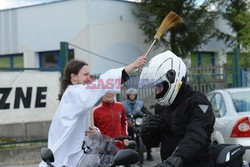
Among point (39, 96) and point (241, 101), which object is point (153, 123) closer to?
point (241, 101)

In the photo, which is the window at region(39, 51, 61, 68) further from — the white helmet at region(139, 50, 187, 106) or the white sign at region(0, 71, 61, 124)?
the white helmet at region(139, 50, 187, 106)

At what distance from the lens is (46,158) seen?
3.64 metres

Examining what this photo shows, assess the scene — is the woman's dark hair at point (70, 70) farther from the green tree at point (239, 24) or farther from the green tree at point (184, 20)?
the green tree at point (184, 20)

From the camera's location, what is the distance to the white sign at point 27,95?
10.6m

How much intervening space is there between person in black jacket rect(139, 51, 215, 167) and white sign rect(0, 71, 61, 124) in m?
7.44

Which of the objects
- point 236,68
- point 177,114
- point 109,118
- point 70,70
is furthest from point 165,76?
point 236,68

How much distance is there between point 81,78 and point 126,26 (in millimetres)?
18603

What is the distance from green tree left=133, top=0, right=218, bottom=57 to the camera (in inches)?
845

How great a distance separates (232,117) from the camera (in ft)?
27.3

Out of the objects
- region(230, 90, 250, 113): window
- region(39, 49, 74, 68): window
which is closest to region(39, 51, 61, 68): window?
region(39, 49, 74, 68): window

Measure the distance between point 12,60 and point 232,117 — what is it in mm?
17511

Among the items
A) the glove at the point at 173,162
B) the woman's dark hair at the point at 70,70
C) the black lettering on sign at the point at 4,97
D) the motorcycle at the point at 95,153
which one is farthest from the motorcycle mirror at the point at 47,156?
the black lettering on sign at the point at 4,97

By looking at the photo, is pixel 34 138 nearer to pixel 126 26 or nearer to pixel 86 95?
pixel 86 95

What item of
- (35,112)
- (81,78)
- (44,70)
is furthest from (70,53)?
(81,78)
